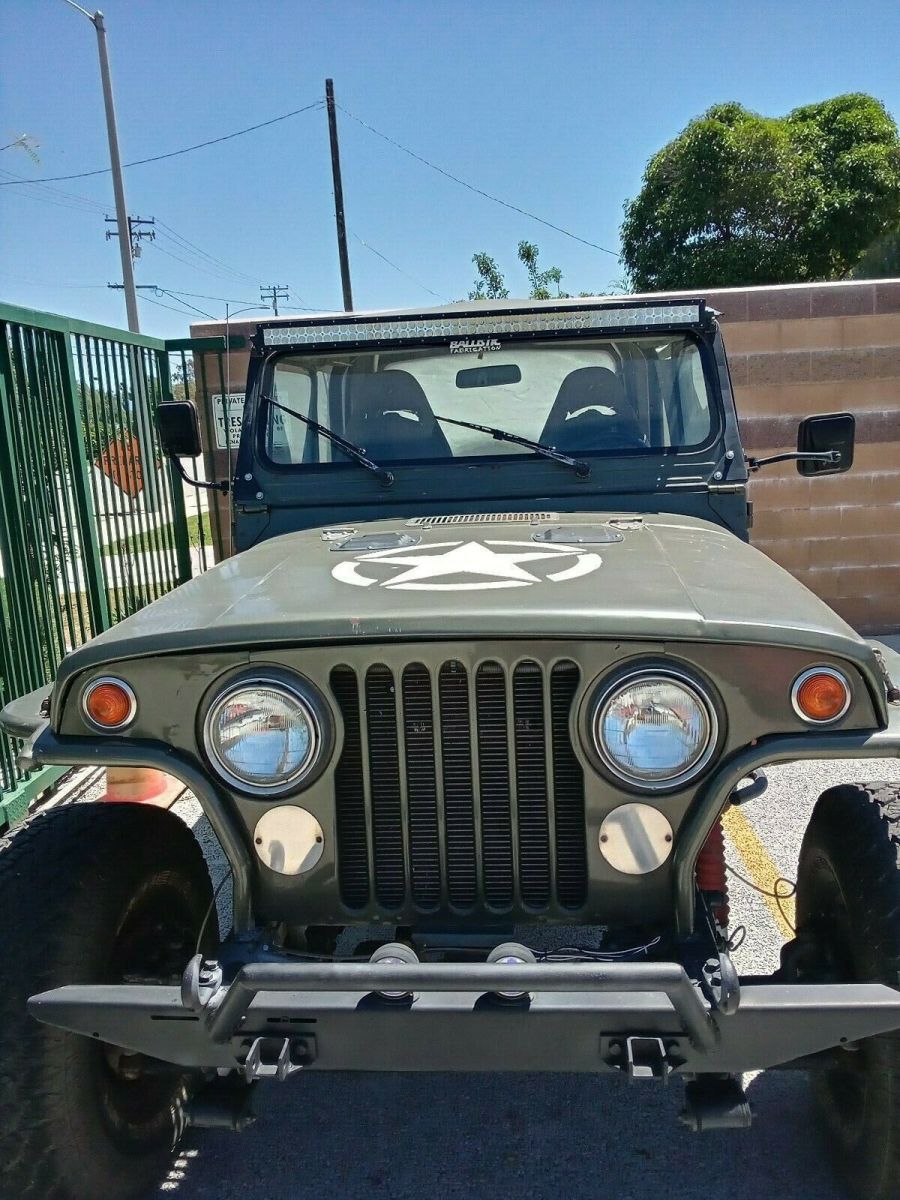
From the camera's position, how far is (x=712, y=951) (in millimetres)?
1775

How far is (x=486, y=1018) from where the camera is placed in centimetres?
159

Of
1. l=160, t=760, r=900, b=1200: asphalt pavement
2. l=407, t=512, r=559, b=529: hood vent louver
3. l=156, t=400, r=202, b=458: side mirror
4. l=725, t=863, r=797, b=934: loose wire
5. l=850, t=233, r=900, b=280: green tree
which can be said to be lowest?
l=160, t=760, r=900, b=1200: asphalt pavement

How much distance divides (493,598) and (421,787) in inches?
15.3

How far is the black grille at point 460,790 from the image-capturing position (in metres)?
1.79

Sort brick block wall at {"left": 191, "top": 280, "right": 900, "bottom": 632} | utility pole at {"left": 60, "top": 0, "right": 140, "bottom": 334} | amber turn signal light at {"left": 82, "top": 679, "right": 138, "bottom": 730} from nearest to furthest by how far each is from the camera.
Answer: amber turn signal light at {"left": 82, "top": 679, "right": 138, "bottom": 730}
brick block wall at {"left": 191, "top": 280, "right": 900, "bottom": 632}
utility pole at {"left": 60, "top": 0, "right": 140, "bottom": 334}

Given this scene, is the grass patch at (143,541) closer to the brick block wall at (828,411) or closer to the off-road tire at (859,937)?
the brick block wall at (828,411)

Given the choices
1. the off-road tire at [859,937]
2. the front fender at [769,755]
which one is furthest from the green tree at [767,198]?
the front fender at [769,755]

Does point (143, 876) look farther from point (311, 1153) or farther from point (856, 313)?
point (856, 313)

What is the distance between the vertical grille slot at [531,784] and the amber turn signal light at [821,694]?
0.46 metres

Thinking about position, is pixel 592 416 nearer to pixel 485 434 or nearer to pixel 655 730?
pixel 485 434

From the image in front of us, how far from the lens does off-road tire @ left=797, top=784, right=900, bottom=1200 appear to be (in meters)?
1.77

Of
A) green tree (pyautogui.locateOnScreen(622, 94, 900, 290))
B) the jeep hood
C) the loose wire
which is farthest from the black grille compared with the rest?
green tree (pyautogui.locateOnScreen(622, 94, 900, 290))

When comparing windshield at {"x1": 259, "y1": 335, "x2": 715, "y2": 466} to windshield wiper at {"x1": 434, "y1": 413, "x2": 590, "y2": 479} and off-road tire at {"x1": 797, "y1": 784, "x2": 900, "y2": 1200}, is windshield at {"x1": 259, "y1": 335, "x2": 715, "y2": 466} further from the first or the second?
off-road tire at {"x1": 797, "y1": 784, "x2": 900, "y2": 1200}

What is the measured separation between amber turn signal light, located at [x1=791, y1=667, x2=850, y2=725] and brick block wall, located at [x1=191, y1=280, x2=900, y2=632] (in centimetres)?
495
